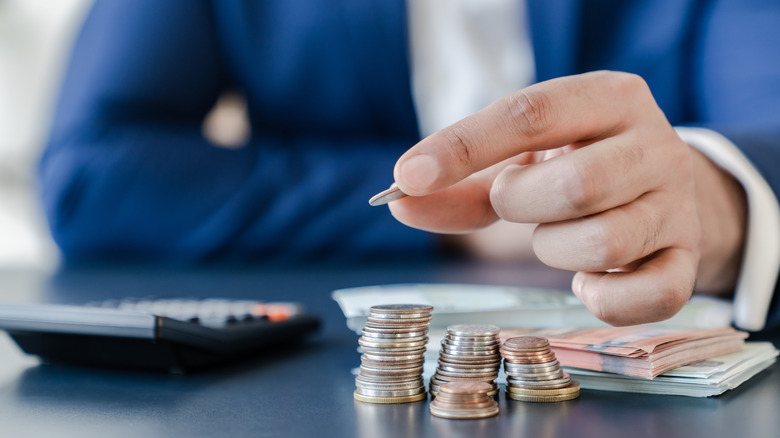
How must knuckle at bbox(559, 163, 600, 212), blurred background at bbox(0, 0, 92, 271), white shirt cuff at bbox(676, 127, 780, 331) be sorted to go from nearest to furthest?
knuckle at bbox(559, 163, 600, 212) < white shirt cuff at bbox(676, 127, 780, 331) < blurred background at bbox(0, 0, 92, 271)

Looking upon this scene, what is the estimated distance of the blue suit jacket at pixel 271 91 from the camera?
4.56ft

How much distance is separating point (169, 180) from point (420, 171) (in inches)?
40.5

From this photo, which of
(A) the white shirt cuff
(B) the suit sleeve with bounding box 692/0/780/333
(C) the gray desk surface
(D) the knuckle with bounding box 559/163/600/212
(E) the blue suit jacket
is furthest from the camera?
(E) the blue suit jacket

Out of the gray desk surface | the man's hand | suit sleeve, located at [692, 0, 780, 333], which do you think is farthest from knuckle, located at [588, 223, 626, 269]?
suit sleeve, located at [692, 0, 780, 333]

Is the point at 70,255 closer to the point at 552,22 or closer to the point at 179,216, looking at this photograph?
the point at 179,216

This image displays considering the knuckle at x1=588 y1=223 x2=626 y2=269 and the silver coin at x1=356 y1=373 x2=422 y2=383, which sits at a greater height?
the knuckle at x1=588 y1=223 x2=626 y2=269

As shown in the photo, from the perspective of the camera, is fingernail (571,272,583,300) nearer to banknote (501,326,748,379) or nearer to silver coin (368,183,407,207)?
banknote (501,326,748,379)

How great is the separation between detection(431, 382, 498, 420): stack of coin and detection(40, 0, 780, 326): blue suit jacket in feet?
3.44

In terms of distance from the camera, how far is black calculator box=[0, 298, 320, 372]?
1.57ft

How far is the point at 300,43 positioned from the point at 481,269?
2.42ft

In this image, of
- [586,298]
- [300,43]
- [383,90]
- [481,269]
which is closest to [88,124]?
[300,43]

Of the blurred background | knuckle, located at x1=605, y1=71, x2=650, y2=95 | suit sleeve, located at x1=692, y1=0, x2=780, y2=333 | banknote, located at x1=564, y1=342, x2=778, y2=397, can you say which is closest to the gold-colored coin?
banknote, located at x1=564, y1=342, x2=778, y2=397

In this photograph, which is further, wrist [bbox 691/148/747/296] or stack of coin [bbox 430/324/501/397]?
wrist [bbox 691/148/747/296]

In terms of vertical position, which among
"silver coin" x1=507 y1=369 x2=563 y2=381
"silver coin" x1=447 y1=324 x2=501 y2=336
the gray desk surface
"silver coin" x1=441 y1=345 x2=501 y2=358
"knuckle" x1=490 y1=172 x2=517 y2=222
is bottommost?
the gray desk surface
